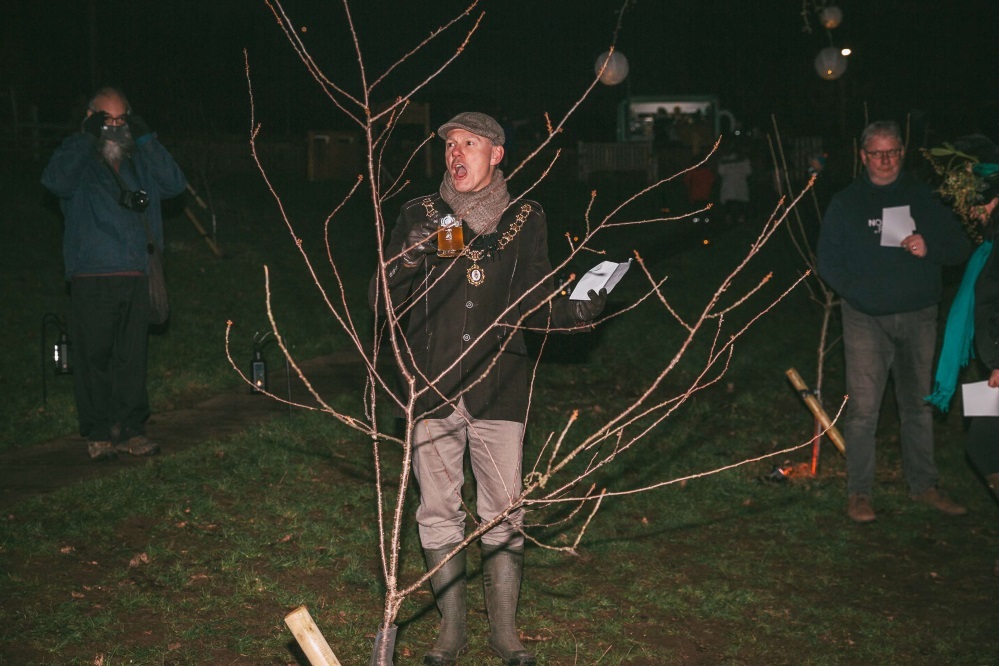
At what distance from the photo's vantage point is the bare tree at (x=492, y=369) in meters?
2.68

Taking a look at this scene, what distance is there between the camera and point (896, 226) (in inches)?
244

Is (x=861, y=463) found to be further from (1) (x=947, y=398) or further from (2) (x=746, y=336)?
(2) (x=746, y=336)

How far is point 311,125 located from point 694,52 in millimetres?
18578

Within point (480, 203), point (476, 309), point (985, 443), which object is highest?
point (480, 203)

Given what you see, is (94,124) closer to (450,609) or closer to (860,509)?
(450,609)

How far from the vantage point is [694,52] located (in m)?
44.4

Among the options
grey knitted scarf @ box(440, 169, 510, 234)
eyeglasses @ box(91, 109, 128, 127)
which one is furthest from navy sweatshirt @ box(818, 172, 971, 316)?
eyeglasses @ box(91, 109, 128, 127)

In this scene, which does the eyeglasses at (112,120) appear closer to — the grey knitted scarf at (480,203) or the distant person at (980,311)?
the grey knitted scarf at (480,203)

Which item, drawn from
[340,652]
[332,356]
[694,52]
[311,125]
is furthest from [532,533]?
[694,52]

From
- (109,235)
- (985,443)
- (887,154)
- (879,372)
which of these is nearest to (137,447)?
(109,235)

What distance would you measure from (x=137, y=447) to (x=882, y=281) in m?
5.08

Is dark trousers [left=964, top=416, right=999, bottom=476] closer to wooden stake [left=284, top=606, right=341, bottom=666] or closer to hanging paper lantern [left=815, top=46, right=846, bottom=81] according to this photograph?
wooden stake [left=284, top=606, right=341, bottom=666]

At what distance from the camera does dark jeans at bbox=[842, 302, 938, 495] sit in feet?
20.7

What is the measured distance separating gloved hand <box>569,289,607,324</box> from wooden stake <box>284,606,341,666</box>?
1792 millimetres
